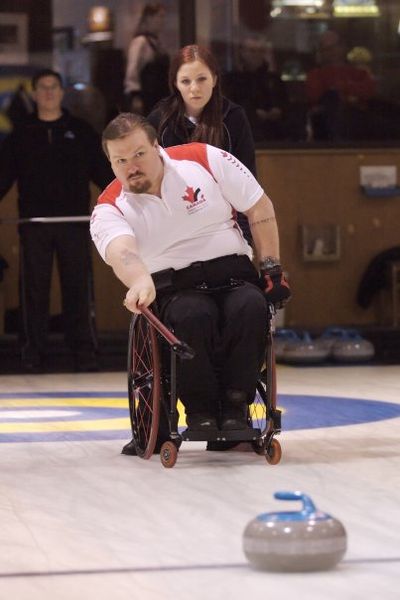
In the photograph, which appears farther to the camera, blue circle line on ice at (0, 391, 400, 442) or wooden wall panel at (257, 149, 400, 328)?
wooden wall panel at (257, 149, 400, 328)

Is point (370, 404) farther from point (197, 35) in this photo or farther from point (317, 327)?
point (197, 35)

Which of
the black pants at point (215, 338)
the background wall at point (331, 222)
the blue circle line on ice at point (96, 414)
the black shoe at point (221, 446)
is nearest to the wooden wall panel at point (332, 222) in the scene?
the background wall at point (331, 222)

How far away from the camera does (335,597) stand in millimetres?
2973

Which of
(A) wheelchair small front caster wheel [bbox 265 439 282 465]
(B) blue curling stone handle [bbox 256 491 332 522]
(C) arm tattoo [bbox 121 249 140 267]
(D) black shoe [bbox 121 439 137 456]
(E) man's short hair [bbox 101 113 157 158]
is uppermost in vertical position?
(E) man's short hair [bbox 101 113 157 158]

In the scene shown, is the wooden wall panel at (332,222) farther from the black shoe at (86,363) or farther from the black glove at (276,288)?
the black glove at (276,288)

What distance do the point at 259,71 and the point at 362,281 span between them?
1.50 m

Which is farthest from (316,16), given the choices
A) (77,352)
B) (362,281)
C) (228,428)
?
(228,428)

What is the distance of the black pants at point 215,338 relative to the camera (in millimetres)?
4672

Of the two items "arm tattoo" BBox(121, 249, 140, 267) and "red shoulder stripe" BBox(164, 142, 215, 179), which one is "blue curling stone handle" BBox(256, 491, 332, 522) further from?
"red shoulder stripe" BBox(164, 142, 215, 179)

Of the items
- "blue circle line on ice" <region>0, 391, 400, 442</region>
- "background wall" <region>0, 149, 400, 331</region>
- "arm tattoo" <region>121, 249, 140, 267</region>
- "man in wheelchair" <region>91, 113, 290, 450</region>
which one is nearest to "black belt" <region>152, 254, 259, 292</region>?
"man in wheelchair" <region>91, 113, 290, 450</region>

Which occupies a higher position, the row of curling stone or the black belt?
the black belt

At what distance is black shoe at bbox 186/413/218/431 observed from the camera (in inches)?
187

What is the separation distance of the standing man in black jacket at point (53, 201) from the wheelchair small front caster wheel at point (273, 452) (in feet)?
11.9

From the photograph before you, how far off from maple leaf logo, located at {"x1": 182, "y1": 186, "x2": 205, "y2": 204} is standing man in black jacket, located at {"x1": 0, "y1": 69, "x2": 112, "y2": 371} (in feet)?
11.7
